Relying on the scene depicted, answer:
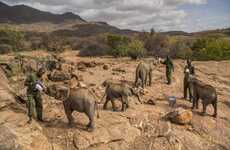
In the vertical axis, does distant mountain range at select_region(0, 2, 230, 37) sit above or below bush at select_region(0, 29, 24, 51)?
above

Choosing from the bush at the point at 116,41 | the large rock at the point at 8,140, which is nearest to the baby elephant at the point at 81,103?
the large rock at the point at 8,140

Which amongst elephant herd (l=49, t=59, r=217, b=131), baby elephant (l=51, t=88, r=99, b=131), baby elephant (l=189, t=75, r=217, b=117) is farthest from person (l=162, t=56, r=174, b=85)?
baby elephant (l=51, t=88, r=99, b=131)

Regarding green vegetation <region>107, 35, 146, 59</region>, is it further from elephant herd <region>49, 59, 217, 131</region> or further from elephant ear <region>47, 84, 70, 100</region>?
elephant ear <region>47, 84, 70, 100</region>

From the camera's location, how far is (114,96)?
11625mm

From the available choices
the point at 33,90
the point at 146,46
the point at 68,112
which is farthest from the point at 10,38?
the point at 68,112

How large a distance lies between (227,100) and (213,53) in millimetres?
20426

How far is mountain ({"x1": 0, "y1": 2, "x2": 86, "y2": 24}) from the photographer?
134325mm

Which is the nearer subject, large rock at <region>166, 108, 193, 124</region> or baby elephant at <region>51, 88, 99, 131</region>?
baby elephant at <region>51, 88, 99, 131</region>

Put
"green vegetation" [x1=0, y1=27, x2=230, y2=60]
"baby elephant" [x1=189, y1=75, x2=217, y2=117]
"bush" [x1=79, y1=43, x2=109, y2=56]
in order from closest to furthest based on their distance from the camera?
"baby elephant" [x1=189, y1=75, x2=217, y2=117]
"green vegetation" [x1=0, y1=27, x2=230, y2=60]
"bush" [x1=79, y1=43, x2=109, y2=56]

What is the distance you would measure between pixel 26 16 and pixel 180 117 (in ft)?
462

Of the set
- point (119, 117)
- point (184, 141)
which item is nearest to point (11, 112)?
Result: point (119, 117)

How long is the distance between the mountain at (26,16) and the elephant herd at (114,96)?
405ft

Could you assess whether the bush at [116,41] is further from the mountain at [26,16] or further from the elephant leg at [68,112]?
the mountain at [26,16]

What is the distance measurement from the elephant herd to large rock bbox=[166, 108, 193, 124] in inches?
47.5
